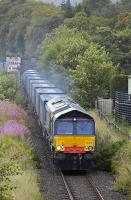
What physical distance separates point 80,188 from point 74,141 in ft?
9.69

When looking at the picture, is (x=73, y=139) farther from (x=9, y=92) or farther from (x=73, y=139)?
(x=9, y=92)

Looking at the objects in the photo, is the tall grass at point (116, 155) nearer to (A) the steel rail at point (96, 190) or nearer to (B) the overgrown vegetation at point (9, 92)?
(A) the steel rail at point (96, 190)

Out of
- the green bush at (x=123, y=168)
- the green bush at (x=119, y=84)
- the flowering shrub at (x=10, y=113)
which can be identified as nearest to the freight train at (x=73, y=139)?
the green bush at (x=123, y=168)

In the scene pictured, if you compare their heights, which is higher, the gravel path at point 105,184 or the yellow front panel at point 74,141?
the yellow front panel at point 74,141

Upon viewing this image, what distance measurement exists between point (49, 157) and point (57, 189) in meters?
6.86

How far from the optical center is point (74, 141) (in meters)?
23.5

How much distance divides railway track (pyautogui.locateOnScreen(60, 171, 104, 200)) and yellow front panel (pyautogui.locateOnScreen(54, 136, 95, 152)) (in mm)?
1271

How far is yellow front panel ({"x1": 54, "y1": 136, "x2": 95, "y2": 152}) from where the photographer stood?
2355 cm

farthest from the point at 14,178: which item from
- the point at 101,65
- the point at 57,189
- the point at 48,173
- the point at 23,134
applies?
the point at 101,65

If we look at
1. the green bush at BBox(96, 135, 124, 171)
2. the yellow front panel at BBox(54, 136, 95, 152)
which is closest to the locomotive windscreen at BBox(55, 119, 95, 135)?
the yellow front panel at BBox(54, 136, 95, 152)

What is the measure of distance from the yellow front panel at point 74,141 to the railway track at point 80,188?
127cm

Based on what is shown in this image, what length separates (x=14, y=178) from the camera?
60.8 feet

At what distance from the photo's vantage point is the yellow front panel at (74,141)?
23547 millimetres

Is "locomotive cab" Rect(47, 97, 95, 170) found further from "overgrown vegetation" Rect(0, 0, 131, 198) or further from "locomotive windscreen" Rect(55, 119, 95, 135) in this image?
"overgrown vegetation" Rect(0, 0, 131, 198)
